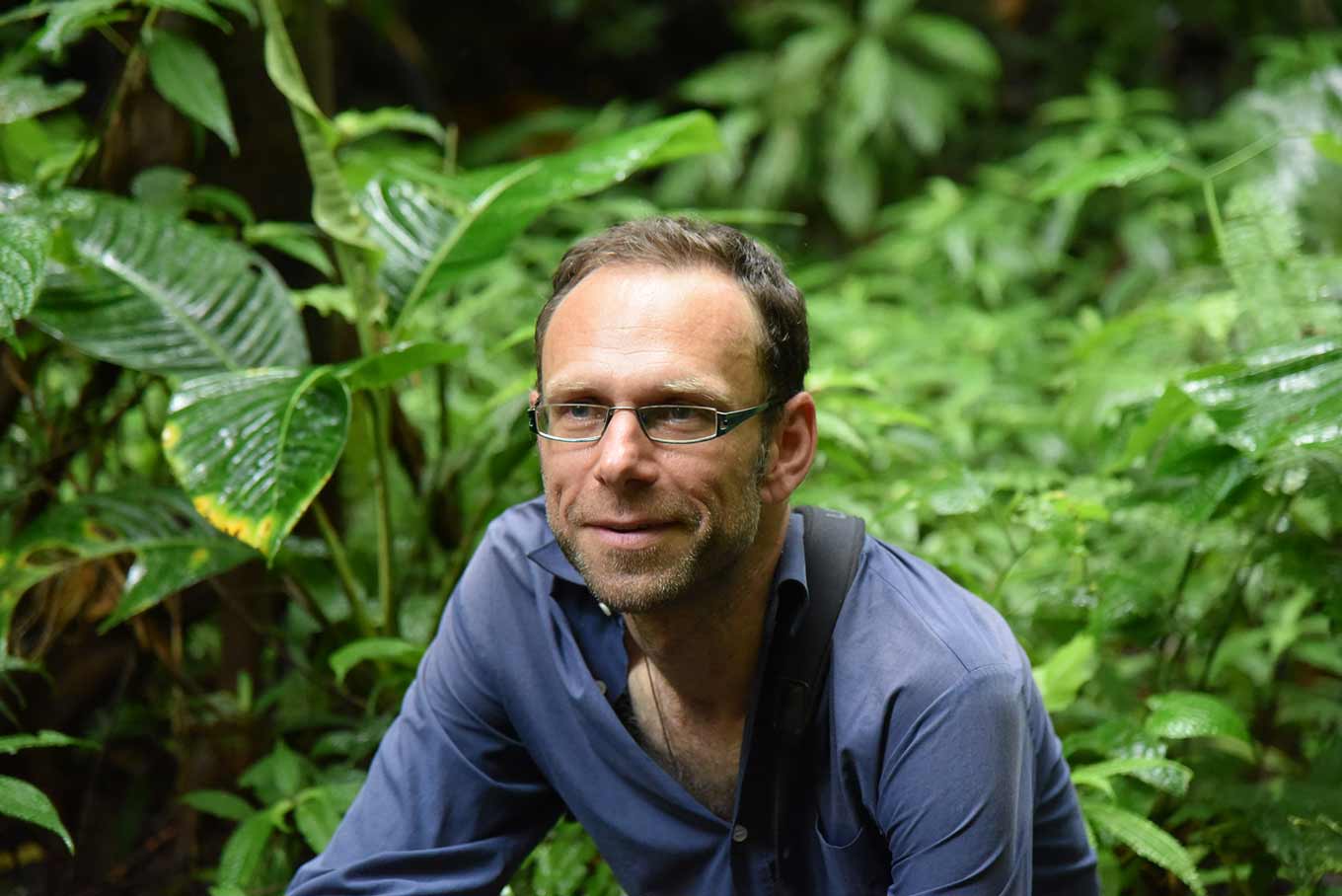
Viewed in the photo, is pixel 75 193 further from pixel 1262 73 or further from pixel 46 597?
pixel 1262 73

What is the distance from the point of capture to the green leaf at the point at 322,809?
7.68ft

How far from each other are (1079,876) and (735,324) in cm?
106

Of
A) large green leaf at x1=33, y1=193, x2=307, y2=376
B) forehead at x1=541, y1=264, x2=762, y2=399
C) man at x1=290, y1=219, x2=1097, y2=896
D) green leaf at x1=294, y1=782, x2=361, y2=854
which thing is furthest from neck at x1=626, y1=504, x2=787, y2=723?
large green leaf at x1=33, y1=193, x2=307, y2=376

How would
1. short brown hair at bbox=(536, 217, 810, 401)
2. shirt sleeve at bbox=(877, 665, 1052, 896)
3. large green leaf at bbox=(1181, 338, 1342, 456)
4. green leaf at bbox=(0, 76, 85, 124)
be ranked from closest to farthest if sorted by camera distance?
shirt sleeve at bbox=(877, 665, 1052, 896)
short brown hair at bbox=(536, 217, 810, 401)
large green leaf at bbox=(1181, 338, 1342, 456)
green leaf at bbox=(0, 76, 85, 124)

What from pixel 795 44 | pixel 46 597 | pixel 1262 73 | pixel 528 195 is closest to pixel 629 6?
pixel 795 44

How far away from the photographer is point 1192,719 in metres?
2.24

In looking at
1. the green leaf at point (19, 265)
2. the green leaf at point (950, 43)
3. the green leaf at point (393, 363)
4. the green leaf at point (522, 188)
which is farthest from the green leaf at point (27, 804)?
the green leaf at point (950, 43)

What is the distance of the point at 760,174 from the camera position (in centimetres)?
627

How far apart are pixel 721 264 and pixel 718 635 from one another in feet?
1.75

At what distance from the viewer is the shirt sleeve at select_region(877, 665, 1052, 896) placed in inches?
63.6

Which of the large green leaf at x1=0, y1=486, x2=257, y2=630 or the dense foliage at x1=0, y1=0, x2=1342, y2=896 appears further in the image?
the large green leaf at x1=0, y1=486, x2=257, y2=630

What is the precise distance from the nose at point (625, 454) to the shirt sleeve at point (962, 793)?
483 millimetres

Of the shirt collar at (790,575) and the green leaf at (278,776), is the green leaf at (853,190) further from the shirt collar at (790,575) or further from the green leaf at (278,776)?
the shirt collar at (790,575)

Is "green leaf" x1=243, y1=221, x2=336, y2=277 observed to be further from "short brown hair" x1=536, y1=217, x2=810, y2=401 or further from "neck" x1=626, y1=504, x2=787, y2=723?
"neck" x1=626, y1=504, x2=787, y2=723
